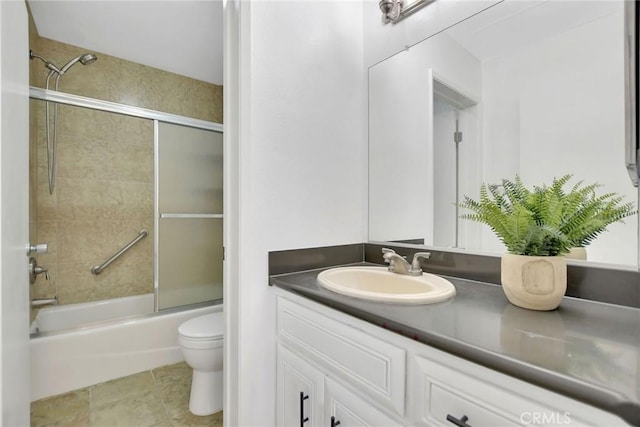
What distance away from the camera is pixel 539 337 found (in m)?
0.62

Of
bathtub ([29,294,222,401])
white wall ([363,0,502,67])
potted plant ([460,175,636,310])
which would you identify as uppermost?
white wall ([363,0,502,67])

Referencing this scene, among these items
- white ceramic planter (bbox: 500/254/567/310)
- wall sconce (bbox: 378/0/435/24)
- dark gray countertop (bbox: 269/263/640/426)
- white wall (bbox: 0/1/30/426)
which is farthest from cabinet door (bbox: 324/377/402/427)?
wall sconce (bbox: 378/0/435/24)

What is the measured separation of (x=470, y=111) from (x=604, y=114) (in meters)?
0.43

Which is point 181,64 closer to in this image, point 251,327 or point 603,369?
point 251,327

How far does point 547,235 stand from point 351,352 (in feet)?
2.07

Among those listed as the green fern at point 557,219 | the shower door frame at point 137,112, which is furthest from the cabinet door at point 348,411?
the shower door frame at point 137,112

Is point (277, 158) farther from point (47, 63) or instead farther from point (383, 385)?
point (47, 63)

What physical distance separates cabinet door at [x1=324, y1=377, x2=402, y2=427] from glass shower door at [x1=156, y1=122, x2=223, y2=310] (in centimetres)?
185

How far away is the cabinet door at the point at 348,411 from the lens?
30.8 inches

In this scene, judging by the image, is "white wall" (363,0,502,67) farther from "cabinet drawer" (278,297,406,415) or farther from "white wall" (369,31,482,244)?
"cabinet drawer" (278,297,406,415)

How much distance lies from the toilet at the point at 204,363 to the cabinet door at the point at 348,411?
0.82 meters

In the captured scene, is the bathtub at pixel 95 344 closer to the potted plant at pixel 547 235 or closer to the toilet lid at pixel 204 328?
the toilet lid at pixel 204 328

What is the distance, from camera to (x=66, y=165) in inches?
85.0

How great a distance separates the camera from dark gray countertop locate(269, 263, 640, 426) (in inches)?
18.1
